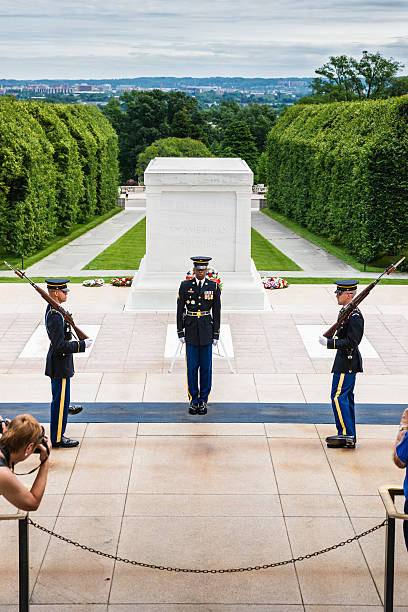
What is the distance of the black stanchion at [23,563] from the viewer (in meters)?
4.12

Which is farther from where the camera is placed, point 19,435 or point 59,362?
point 59,362

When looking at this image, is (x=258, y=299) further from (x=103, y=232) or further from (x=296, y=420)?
(x=103, y=232)

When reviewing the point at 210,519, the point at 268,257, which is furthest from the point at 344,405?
the point at 268,257

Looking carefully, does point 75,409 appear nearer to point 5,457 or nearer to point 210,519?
point 210,519

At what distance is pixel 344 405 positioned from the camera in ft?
22.2

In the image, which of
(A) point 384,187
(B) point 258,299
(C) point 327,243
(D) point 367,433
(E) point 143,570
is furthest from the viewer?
(C) point 327,243

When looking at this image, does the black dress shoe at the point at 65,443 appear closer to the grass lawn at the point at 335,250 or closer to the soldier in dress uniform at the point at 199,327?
the soldier in dress uniform at the point at 199,327

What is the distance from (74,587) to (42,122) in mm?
23502

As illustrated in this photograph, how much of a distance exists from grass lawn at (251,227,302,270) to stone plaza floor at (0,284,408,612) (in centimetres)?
876

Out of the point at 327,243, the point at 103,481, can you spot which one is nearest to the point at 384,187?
the point at 327,243

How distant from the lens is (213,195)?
40.5 ft

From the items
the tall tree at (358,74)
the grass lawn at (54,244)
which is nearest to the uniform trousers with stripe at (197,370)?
the grass lawn at (54,244)

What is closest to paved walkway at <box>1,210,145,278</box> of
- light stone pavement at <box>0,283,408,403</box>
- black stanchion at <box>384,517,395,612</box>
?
light stone pavement at <box>0,283,408,403</box>

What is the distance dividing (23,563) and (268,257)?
54.9ft
